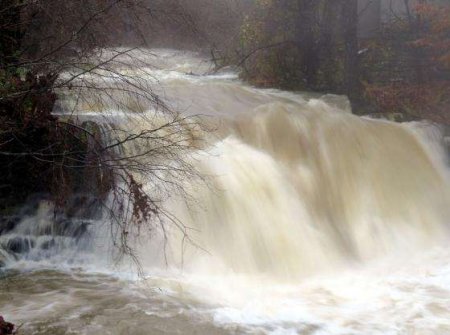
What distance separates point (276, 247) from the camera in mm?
8070

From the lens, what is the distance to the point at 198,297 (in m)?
6.54

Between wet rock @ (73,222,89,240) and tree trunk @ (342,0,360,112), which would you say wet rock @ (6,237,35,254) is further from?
tree trunk @ (342,0,360,112)

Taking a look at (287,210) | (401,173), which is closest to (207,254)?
(287,210)

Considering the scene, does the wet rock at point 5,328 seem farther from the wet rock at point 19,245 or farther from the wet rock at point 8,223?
the wet rock at point 8,223

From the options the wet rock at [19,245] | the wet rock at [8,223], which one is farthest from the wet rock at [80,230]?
the wet rock at [8,223]

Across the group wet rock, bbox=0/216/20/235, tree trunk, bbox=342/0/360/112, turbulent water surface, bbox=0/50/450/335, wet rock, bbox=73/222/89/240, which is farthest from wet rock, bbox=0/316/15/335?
tree trunk, bbox=342/0/360/112

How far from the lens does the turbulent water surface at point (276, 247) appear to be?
240 inches

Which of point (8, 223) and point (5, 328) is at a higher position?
point (8, 223)

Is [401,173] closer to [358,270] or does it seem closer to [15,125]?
[358,270]

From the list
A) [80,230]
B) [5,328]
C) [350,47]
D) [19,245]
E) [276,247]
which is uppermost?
[350,47]

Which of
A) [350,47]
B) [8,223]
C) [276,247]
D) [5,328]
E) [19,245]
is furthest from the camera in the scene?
[350,47]

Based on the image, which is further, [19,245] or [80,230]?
[80,230]

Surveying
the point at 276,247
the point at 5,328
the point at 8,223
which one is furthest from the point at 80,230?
the point at 5,328

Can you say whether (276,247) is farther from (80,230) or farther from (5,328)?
(5,328)
